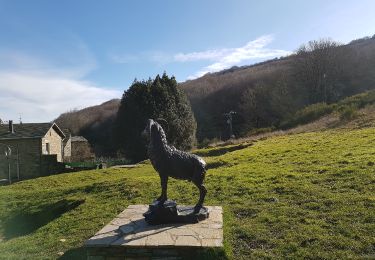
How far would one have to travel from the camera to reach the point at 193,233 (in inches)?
242

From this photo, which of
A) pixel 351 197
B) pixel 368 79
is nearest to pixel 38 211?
pixel 351 197

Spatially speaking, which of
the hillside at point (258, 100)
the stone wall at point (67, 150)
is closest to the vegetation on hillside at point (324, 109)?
the hillside at point (258, 100)

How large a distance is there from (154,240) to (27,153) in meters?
27.4

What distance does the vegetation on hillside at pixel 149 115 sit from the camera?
29000mm

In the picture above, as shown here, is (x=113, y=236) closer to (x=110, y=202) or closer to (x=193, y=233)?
(x=193, y=233)

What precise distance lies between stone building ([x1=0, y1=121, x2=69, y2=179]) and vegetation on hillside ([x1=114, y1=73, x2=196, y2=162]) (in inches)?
221

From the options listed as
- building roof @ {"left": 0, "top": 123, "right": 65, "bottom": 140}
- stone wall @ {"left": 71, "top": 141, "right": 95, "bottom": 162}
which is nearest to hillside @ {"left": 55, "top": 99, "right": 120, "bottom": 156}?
stone wall @ {"left": 71, "top": 141, "right": 95, "bottom": 162}

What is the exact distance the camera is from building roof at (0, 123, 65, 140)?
30.6 metres

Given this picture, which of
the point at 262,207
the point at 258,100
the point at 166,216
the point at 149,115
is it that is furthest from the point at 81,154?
the point at 166,216

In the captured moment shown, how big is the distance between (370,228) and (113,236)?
174 inches

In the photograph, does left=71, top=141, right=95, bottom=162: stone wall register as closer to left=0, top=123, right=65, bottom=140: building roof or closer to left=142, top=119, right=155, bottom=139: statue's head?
left=0, top=123, right=65, bottom=140: building roof

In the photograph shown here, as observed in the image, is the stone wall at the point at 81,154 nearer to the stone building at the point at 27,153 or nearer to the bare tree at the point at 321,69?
the stone building at the point at 27,153

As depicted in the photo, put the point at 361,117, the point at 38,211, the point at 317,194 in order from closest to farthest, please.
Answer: the point at 317,194
the point at 38,211
the point at 361,117

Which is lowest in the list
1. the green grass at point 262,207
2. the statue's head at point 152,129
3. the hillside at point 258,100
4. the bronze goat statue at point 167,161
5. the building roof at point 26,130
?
the green grass at point 262,207
